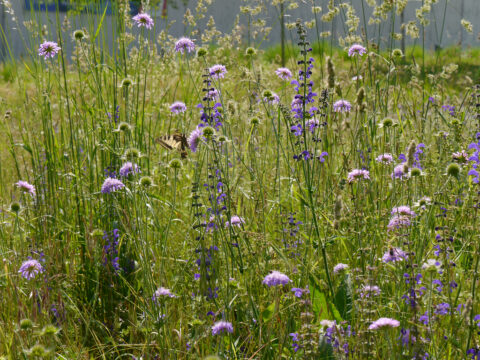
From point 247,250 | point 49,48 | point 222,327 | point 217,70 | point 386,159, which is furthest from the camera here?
point 49,48

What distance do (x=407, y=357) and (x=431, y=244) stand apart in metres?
0.84

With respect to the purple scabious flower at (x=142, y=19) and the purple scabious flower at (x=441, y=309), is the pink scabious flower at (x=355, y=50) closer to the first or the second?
the purple scabious flower at (x=142, y=19)

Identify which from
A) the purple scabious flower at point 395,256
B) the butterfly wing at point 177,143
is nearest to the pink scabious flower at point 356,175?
the purple scabious flower at point 395,256

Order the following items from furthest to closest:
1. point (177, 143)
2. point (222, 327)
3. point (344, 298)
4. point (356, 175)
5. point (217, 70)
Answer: point (177, 143) < point (217, 70) < point (356, 175) < point (344, 298) < point (222, 327)

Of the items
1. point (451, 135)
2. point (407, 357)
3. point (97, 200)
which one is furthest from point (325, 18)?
point (407, 357)

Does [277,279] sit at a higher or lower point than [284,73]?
lower

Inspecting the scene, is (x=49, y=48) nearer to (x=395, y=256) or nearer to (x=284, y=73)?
(x=284, y=73)

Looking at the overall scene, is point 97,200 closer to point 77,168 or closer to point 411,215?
point 77,168

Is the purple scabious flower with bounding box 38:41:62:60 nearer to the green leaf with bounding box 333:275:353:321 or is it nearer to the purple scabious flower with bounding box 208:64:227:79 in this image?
the purple scabious flower with bounding box 208:64:227:79

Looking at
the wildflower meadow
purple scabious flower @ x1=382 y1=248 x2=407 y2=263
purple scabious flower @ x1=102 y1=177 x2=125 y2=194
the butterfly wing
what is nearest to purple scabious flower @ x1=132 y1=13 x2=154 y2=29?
the wildflower meadow

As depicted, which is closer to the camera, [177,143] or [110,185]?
[110,185]

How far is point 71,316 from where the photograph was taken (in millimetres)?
2070

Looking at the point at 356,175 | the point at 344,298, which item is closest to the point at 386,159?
the point at 356,175

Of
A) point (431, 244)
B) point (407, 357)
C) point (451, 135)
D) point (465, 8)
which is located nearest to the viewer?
point (407, 357)
